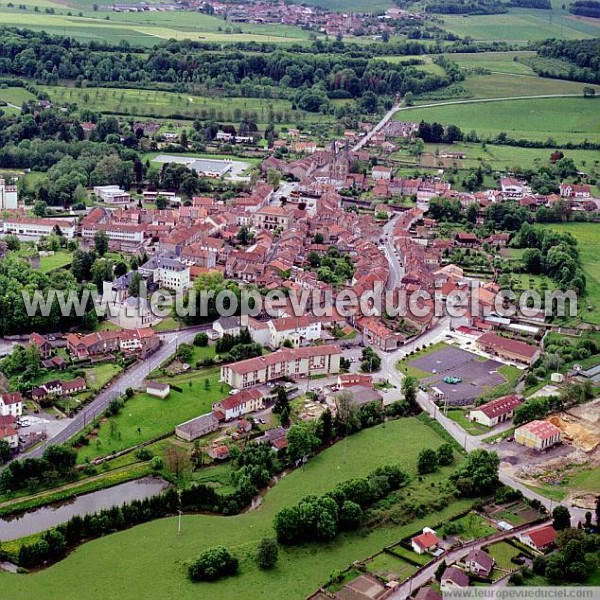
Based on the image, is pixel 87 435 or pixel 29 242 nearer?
pixel 87 435

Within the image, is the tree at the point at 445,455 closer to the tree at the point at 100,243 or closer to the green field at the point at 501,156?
the tree at the point at 100,243

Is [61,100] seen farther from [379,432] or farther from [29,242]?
[379,432]

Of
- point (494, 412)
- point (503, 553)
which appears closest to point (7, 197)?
point (494, 412)

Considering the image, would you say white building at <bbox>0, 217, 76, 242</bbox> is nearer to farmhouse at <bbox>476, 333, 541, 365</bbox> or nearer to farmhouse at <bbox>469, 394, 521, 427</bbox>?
farmhouse at <bbox>476, 333, 541, 365</bbox>

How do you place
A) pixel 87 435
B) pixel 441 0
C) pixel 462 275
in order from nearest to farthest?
1. pixel 87 435
2. pixel 462 275
3. pixel 441 0

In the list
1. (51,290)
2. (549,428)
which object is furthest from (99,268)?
(549,428)

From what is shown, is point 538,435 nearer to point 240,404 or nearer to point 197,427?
point 240,404
